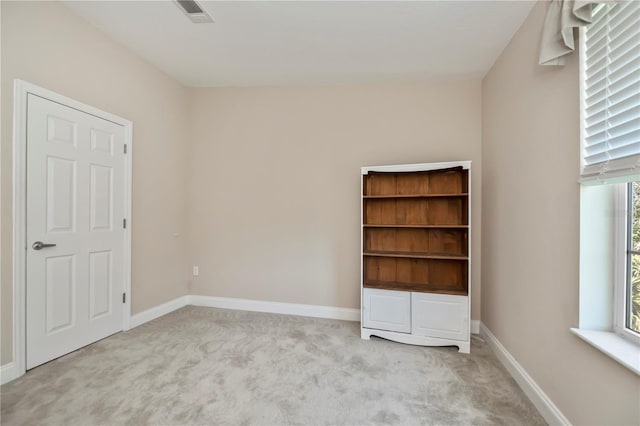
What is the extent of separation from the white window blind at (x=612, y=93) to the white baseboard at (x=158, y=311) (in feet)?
12.6

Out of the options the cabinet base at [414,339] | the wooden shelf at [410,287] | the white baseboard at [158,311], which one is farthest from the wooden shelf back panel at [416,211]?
the white baseboard at [158,311]

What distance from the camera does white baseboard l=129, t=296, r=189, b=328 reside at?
2.87m

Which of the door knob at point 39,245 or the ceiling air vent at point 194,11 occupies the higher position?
the ceiling air vent at point 194,11

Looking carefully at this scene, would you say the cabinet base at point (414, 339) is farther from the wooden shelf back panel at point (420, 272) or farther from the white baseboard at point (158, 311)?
the white baseboard at point (158, 311)

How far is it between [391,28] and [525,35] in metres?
0.99

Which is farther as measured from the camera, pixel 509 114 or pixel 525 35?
pixel 509 114

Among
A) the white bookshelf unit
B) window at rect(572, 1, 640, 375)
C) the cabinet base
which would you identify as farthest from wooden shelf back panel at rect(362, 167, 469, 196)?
the cabinet base

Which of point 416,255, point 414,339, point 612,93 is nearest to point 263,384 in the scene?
point 414,339

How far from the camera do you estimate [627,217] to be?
1.32m

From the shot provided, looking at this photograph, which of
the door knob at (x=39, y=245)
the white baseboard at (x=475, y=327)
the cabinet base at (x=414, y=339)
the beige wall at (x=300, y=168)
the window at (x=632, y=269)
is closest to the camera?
the window at (x=632, y=269)

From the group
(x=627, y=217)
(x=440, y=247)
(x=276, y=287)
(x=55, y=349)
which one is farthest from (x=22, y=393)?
(x=627, y=217)

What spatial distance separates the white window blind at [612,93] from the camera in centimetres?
117

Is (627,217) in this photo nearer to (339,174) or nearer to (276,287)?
(339,174)

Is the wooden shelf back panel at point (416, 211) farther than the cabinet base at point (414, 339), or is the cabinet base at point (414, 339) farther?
the wooden shelf back panel at point (416, 211)
